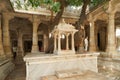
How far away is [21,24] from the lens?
45.1 feet

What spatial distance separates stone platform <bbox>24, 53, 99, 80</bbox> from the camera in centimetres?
558

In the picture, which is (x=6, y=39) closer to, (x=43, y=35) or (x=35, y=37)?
(x=35, y=37)

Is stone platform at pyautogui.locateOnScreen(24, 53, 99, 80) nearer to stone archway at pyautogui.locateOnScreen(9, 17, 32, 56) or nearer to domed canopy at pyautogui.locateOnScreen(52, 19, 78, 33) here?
domed canopy at pyautogui.locateOnScreen(52, 19, 78, 33)

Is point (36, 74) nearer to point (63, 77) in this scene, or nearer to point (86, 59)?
point (63, 77)

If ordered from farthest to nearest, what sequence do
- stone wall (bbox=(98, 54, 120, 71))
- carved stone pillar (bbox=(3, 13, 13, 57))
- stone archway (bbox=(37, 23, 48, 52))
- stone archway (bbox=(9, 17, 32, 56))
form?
stone archway (bbox=(37, 23, 48, 52)) → stone archway (bbox=(9, 17, 32, 56)) → carved stone pillar (bbox=(3, 13, 13, 57)) → stone wall (bbox=(98, 54, 120, 71))

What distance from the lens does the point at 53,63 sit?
240 inches

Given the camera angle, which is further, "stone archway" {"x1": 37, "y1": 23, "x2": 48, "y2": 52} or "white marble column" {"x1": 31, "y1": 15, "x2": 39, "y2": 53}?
"stone archway" {"x1": 37, "y1": 23, "x2": 48, "y2": 52}

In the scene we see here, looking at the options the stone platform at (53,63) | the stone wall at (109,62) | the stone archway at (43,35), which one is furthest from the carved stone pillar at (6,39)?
the stone wall at (109,62)

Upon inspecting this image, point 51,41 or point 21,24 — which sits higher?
point 21,24

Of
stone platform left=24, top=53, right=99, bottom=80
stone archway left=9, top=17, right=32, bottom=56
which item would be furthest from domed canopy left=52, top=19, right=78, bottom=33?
stone archway left=9, top=17, right=32, bottom=56

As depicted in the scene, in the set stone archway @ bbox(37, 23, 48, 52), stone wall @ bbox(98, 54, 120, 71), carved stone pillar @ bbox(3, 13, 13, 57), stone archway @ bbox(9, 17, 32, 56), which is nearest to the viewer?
stone wall @ bbox(98, 54, 120, 71)

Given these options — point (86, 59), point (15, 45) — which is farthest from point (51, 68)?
point (15, 45)

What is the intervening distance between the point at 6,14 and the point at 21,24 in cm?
331

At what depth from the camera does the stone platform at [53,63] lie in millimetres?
5582
